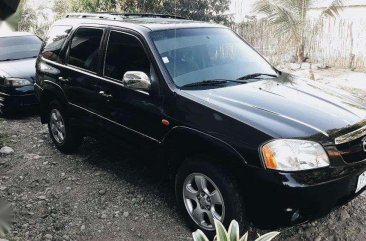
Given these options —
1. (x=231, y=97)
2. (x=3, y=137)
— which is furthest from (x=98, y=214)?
(x=3, y=137)

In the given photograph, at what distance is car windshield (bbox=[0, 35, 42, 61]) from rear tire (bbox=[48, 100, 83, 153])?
3430 millimetres

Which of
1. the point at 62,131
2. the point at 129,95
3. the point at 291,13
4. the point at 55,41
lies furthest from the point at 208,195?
the point at 291,13

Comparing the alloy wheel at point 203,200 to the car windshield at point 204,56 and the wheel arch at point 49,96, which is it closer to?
the car windshield at point 204,56

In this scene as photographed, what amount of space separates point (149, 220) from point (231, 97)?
1.42 metres

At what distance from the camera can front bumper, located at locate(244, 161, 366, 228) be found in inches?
100

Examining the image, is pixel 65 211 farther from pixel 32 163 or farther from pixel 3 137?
pixel 3 137

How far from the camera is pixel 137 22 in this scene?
3941mm

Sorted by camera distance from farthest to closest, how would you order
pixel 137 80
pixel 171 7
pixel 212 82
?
pixel 171 7 < pixel 212 82 < pixel 137 80

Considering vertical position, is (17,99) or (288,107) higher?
(288,107)

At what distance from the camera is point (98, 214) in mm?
3652

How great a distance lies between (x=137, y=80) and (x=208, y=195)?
3.93 feet

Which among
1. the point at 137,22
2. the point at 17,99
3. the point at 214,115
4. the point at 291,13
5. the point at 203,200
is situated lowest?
the point at 203,200

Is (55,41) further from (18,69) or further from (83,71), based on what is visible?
(18,69)

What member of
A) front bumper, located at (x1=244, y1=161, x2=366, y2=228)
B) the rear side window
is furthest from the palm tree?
front bumper, located at (x1=244, y1=161, x2=366, y2=228)
